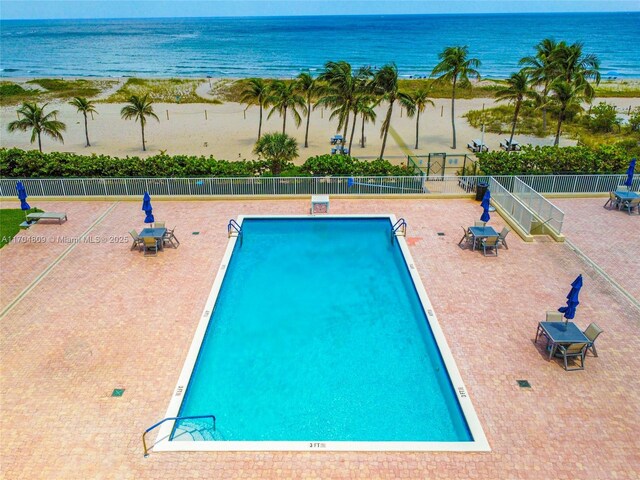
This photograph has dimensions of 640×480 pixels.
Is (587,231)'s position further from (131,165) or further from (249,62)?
(249,62)

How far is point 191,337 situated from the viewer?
13.3 meters

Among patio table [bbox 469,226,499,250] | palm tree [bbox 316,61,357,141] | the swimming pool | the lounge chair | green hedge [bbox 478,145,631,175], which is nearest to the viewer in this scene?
the swimming pool

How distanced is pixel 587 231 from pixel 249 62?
109 meters

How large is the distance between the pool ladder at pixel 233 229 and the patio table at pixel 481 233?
8917 millimetres

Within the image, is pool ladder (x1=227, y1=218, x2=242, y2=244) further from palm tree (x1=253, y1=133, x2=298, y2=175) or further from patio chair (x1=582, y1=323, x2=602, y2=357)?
patio chair (x1=582, y1=323, x2=602, y2=357)

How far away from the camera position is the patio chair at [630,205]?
2114cm

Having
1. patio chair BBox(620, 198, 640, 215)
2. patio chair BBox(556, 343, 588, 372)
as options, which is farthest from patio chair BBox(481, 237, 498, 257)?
patio chair BBox(620, 198, 640, 215)

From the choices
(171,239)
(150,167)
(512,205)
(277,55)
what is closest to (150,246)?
(171,239)

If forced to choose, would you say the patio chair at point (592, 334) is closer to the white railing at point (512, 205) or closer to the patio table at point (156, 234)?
the white railing at point (512, 205)

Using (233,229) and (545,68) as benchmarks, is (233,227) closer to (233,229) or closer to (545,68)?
(233,229)

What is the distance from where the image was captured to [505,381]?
11648 millimetres

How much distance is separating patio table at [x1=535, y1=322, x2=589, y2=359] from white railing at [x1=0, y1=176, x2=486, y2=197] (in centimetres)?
1100

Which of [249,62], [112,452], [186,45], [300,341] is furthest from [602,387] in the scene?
[186,45]

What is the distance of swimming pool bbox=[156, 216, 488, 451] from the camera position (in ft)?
34.8
